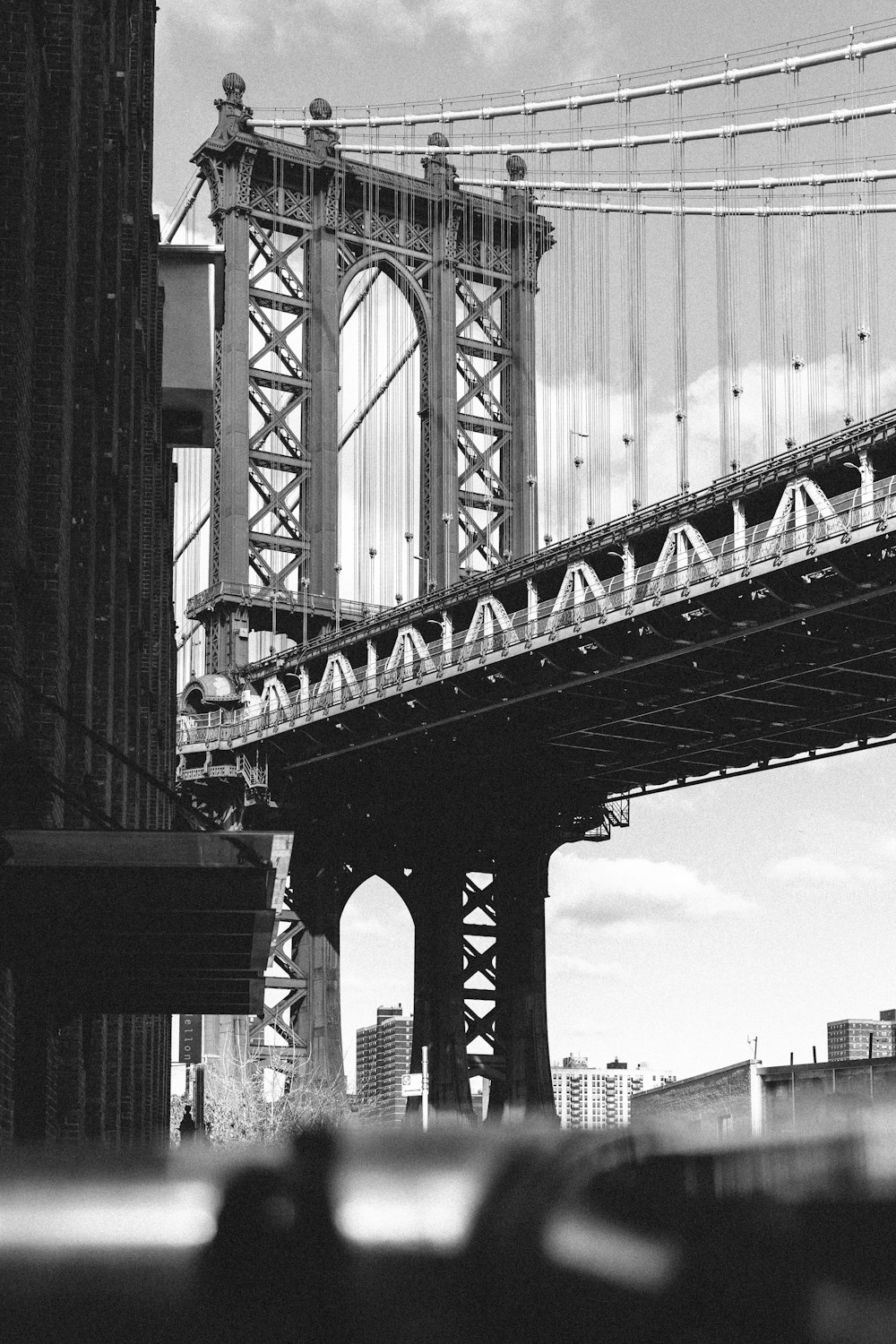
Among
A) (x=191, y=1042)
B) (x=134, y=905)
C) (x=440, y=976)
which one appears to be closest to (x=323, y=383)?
(x=440, y=976)

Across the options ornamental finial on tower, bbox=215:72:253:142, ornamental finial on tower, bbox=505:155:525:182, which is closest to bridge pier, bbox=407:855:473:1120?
ornamental finial on tower, bbox=505:155:525:182

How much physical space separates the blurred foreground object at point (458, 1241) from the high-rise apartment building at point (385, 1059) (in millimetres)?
70884

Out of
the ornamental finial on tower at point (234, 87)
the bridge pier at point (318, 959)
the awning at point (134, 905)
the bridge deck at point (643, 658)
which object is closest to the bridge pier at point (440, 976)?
the bridge pier at point (318, 959)

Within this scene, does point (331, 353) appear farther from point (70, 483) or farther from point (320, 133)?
point (70, 483)

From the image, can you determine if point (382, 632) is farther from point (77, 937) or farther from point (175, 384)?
point (77, 937)

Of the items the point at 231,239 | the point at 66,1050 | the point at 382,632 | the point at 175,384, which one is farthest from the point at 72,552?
the point at 231,239

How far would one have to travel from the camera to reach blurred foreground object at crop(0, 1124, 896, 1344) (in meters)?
1.72

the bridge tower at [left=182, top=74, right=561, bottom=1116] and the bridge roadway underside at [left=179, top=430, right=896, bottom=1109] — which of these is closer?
the bridge roadway underside at [left=179, top=430, right=896, bottom=1109]

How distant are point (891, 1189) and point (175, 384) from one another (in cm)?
3441

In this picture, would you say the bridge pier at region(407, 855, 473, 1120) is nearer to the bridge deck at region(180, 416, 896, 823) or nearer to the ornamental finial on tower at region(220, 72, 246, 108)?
the bridge deck at region(180, 416, 896, 823)

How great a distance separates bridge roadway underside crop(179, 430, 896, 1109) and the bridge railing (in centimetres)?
35

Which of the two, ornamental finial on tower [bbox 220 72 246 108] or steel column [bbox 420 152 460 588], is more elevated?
ornamental finial on tower [bbox 220 72 246 108]

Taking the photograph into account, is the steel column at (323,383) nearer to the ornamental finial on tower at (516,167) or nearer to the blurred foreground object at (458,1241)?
the ornamental finial on tower at (516,167)

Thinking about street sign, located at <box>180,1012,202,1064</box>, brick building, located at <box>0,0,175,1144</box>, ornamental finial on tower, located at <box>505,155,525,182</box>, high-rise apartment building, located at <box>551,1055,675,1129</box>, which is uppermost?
ornamental finial on tower, located at <box>505,155,525,182</box>
